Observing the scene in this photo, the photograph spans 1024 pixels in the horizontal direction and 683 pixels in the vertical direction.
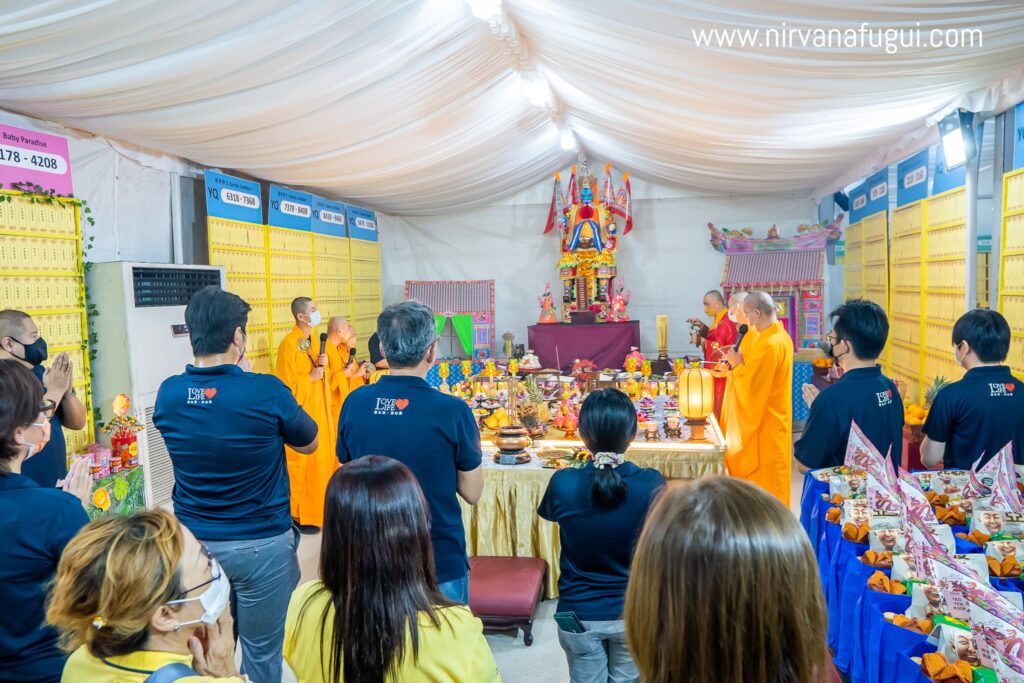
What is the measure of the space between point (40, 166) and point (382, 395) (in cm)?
318

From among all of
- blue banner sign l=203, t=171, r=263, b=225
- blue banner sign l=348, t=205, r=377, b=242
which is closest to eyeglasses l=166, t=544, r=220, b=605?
blue banner sign l=203, t=171, r=263, b=225

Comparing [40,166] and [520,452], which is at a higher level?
[40,166]

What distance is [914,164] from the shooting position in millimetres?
5742

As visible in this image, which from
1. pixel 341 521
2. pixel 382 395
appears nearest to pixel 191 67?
pixel 382 395

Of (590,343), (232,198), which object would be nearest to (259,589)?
(232,198)

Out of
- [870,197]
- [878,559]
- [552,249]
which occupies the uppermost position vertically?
[870,197]

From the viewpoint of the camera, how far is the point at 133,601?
1.12m

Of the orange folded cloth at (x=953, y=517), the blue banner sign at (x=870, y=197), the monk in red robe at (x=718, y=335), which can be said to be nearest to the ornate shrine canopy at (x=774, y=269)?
the blue banner sign at (x=870, y=197)

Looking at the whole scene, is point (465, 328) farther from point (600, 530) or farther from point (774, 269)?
point (600, 530)

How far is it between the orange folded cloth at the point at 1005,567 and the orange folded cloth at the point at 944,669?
0.55 meters

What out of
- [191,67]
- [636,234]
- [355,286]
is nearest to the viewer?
[191,67]

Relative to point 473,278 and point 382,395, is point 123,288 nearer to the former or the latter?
point 382,395

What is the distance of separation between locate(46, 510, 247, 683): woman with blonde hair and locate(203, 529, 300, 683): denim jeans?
43.5 inches

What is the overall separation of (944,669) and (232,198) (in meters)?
5.78
